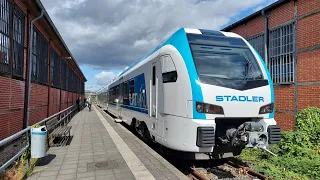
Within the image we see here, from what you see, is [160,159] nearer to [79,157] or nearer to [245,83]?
[79,157]

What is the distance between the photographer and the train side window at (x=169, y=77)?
574 cm

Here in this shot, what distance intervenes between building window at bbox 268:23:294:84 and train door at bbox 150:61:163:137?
19.9ft

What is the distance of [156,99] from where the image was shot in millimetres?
6805

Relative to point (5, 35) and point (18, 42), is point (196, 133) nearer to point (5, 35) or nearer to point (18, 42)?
point (5, 35)

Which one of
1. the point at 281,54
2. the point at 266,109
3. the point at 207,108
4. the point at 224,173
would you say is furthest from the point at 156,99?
the point at 281,54

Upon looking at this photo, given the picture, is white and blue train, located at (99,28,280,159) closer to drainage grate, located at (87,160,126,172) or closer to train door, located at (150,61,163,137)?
train door, located at (150,61,163,137)

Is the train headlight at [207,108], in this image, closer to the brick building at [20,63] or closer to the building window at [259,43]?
the brick building at [20,63]

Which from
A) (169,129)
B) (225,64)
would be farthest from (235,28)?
(169,129)

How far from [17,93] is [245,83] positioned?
6.61m

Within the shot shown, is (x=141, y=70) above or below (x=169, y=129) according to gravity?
above

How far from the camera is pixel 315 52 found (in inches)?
356

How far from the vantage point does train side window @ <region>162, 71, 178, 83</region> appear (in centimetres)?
574

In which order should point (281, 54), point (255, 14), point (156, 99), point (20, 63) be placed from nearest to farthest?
point (156, 99), point (20, 63), point (281, 54), point (255, 14)

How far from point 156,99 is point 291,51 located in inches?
255
